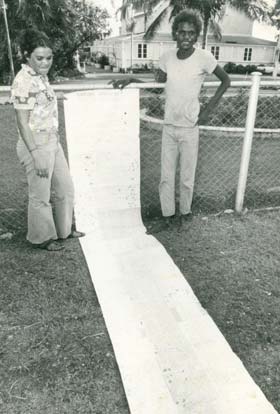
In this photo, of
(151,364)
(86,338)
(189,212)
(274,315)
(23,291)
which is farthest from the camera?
(189,212)

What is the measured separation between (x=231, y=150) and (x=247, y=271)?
468 cm

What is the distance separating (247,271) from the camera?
3943 millimetres

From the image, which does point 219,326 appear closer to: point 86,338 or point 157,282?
point 157,282

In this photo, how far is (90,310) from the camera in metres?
3.35

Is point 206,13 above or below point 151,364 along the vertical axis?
above

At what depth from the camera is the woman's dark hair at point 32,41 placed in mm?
3398

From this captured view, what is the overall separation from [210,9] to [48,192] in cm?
2854

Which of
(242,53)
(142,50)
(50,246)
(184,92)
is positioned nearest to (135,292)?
(50,246)

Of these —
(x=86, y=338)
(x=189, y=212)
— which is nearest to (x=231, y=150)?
(x=189, y=212)

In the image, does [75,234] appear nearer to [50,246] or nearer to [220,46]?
[50,246]

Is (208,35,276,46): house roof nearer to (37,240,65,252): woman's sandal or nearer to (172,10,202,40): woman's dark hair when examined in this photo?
(172,10,202,40): woman's dark hair

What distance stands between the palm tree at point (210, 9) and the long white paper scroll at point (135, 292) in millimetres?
25691

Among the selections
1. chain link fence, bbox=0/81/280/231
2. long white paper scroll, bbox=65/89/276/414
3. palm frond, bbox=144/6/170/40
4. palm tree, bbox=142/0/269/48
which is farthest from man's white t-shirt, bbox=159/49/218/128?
palm frond, bbox=144/6/170/40

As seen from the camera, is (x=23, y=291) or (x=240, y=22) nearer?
(x=23, y=291)
